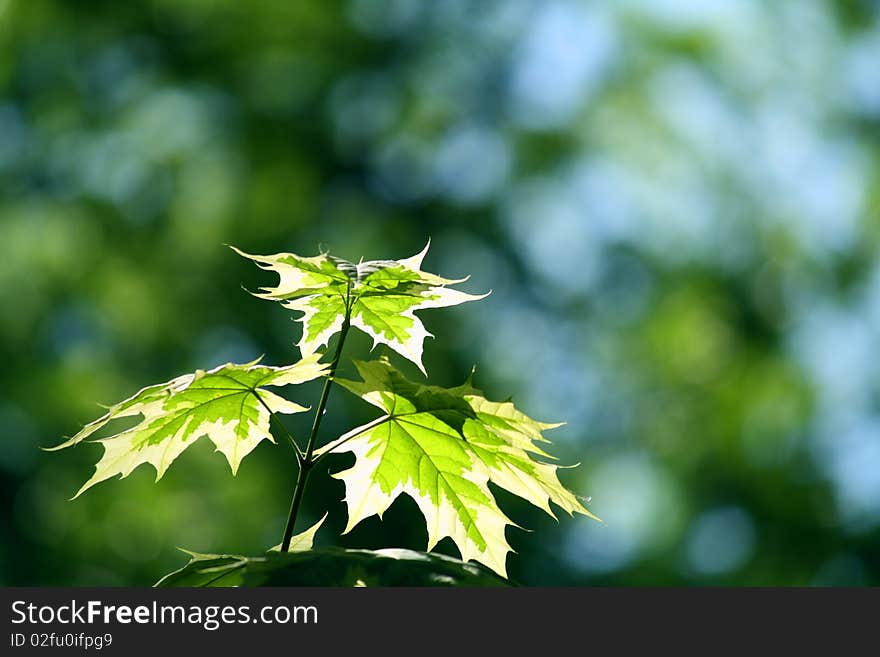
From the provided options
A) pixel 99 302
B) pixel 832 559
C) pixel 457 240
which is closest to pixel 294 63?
pixel 457 240

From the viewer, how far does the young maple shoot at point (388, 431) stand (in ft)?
2.44

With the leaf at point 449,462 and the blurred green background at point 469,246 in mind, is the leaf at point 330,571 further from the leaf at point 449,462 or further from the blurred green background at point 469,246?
the blurred green background at point 469,246

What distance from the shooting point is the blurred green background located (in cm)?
670

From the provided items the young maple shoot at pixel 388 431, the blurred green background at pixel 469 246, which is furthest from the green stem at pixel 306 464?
the blurred green background at pixel 469 246

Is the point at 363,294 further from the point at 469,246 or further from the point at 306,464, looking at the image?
the point at 469,246

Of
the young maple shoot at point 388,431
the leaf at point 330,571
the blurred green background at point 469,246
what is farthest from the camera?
the blurred green background at point 469,246

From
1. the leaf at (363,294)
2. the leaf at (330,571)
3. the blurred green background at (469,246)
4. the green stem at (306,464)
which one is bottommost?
the leaf at (330,571)

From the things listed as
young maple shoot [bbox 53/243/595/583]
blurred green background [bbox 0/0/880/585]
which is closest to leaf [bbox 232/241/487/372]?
young maple shoot [bbox 53/243/595/583]

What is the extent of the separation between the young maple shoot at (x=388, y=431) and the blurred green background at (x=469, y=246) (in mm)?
5467

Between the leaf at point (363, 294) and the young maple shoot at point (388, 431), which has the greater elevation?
the leaf at point (363, 294)

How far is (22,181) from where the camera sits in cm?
767

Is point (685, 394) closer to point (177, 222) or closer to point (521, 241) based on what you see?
point (521, 241)

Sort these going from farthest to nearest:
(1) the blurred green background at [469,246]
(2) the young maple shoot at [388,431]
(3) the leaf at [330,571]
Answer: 1. (1) the blurred green background at [469,246]
2. (2) the young maple shoot at [388,431]
3. (3) the leaf at [330,571]

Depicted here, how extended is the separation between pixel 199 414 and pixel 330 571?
0.79 ft
